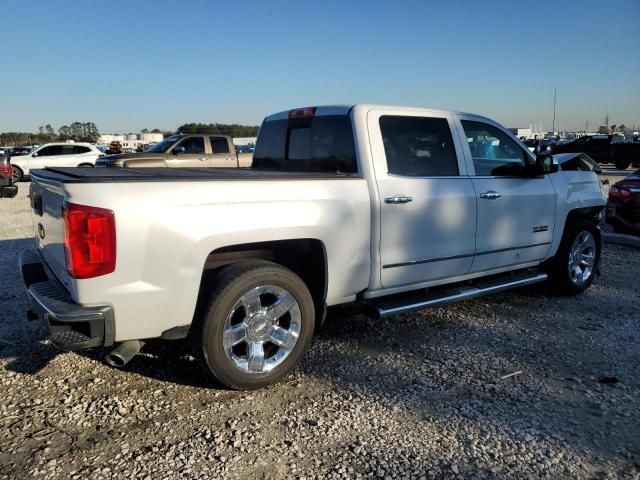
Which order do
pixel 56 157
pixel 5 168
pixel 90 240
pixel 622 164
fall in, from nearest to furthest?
1. pixel 90 240
2. pixel 5 168
3. pixel 56 157
4. pixel 622 164

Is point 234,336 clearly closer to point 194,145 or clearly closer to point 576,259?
point 576,259

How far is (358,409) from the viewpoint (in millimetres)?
3191

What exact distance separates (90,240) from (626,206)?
8.54 metres

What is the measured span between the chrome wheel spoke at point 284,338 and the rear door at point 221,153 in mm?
13327

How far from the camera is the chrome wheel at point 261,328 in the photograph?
332 cm

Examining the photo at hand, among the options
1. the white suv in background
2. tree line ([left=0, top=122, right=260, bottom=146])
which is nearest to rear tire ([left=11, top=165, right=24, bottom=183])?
the white suv in background

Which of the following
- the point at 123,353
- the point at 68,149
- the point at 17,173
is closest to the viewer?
the point at 123,353

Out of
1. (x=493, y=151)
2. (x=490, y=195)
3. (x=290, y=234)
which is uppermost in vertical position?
(x=493, y=151)

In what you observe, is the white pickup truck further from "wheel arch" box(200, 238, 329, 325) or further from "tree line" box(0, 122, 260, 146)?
"tree line" box(0, 122, 260, 146)

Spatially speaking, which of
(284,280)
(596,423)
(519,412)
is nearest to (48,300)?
(284,280)

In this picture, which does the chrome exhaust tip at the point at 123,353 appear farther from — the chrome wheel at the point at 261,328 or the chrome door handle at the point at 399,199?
the chrome door handle at the point at 399,199

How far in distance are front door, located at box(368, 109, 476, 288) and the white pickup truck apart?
0.04ft

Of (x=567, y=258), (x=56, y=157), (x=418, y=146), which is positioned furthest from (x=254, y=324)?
(x=56, y=157)

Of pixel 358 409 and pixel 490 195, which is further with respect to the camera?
pixel 490 195
